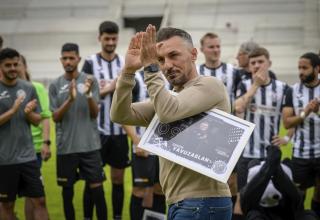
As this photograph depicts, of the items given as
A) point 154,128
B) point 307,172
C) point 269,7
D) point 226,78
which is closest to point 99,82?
point 226,78

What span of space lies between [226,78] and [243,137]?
12.4ft

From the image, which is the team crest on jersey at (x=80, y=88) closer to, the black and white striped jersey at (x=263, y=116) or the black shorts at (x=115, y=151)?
the black shorts at (x=115, y=151)

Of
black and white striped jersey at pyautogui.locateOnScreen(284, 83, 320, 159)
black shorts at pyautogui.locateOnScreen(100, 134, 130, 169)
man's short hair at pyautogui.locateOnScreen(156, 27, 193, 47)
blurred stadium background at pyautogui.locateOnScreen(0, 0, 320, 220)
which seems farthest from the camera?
blurred stadium background at pyautogui.locateOnScreen(0, 0, 320, 220)

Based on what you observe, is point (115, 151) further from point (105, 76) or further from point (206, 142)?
point (206, 142)

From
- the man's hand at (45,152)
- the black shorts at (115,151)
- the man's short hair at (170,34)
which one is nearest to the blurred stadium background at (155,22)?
the black shorts at (115,151)

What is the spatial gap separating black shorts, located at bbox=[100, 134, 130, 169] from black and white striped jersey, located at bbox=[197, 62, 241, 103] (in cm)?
121

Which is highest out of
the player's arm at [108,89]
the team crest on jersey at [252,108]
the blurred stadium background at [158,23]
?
the blurred stadium background at [158,23]

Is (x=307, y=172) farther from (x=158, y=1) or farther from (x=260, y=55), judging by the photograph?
(x=158, y=1)

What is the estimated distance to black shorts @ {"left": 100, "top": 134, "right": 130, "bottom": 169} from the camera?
7.42 m

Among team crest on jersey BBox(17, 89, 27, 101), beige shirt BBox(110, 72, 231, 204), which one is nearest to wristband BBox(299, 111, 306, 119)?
team crest on jersey BBox(17, 89, 27, 101)

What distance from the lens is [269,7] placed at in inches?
975

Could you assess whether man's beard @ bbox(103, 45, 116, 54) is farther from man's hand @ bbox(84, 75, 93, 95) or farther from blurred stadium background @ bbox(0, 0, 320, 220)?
blurred stadium background @ bbox(0, 0, 320, 220)

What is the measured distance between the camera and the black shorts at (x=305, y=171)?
275 inches

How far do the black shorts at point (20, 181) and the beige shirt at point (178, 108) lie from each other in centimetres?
281
